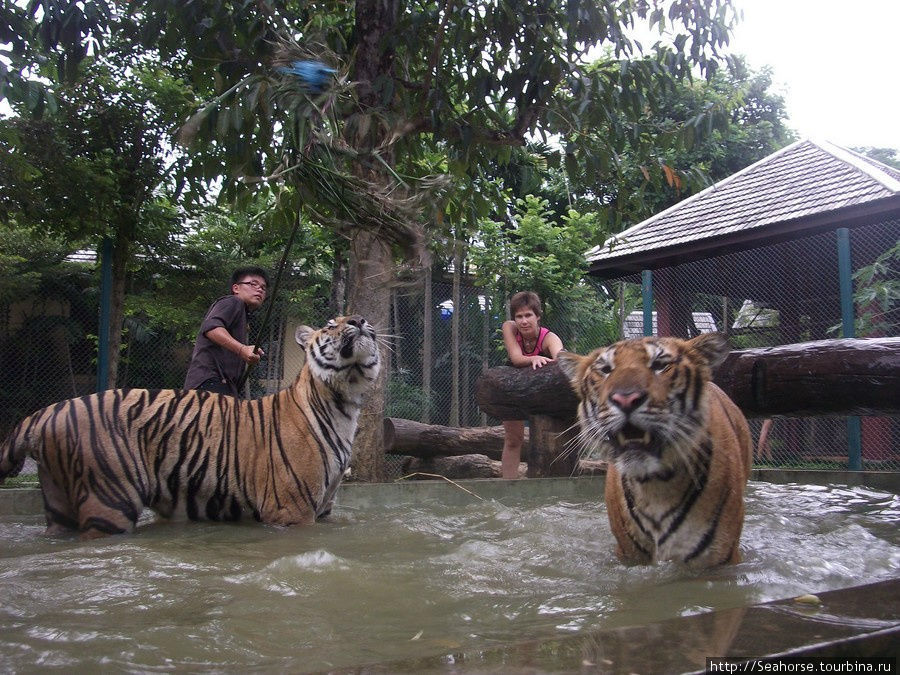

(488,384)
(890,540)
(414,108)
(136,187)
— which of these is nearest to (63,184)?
(136,187)

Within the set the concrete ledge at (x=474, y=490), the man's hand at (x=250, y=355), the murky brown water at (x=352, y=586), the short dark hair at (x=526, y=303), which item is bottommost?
the concrete ledge at (x=474, y=490)

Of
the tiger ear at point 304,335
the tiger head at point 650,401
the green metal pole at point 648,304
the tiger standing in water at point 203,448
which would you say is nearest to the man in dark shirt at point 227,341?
the tiger ear at point 304,335

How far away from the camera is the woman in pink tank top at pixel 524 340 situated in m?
→ 6.83

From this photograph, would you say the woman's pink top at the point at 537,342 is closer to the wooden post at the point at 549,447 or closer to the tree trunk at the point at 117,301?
the wooden post at the point at 549,447

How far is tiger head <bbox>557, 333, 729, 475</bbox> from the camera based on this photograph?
2984 millimetres

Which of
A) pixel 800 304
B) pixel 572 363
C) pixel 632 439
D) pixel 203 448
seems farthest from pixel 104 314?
pixel 800 304

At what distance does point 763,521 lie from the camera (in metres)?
4.69

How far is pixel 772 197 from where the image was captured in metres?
11.1

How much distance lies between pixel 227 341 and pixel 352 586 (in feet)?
9.67

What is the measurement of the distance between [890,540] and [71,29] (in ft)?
19.0

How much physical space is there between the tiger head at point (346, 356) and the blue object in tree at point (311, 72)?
5.21ft

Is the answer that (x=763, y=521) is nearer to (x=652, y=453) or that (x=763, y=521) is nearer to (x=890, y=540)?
(x=890, y=540)

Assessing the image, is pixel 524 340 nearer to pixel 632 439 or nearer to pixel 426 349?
pixel 426 349

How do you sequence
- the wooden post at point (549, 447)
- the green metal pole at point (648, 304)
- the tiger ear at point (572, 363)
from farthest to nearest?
the green metal pole at point (648, 304), the wooden post at point (549, 447), the tiger ear at point (572, 363)
